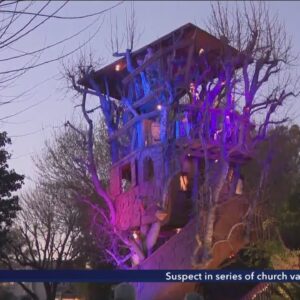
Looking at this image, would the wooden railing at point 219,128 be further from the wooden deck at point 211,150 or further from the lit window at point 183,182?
the lit window at point 183,182

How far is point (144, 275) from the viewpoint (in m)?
7.27

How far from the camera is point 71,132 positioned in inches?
1124

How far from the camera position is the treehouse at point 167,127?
18.8 metres

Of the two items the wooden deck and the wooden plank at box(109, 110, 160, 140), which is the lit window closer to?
the wooden deck

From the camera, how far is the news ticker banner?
6734mm

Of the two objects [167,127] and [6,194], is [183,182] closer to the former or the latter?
[167,127]

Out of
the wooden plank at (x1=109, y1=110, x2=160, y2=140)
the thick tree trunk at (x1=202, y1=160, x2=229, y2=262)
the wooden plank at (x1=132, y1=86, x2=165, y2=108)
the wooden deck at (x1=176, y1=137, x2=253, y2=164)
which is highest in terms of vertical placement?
the wooden plank at (x1=132, y1=86, x2=165, y2=108)

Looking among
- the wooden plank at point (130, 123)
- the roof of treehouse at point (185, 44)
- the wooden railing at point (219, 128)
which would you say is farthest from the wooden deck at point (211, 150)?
the roof of treehouse at point (185, 44)

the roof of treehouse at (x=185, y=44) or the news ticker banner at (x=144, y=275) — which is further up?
the roof of treehouse at (x=185, y=44)

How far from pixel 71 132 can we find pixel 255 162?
39.3 feet

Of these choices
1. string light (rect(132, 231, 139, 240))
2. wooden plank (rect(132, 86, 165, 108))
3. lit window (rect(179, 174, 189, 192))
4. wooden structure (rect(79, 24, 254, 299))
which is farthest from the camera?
lit window (rect(179, 174, 189, 192))

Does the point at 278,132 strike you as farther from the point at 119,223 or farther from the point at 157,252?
the point at 119,223

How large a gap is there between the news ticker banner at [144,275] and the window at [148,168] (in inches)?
525

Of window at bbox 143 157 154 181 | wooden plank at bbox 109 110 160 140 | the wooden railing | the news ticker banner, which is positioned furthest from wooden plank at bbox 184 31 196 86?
the news ticker banner
